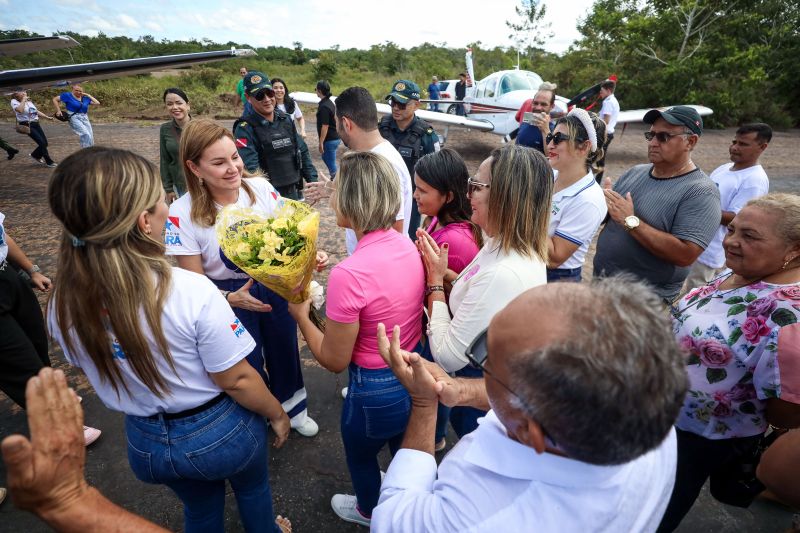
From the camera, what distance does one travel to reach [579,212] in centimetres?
267

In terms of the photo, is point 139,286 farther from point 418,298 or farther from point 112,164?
point 418,298

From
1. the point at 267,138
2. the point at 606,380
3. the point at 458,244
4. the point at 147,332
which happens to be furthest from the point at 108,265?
the point at 267,138

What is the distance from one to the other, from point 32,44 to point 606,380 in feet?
38.6

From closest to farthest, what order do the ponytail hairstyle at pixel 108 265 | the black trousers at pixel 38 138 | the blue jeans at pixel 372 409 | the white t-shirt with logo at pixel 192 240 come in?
the ponytail hairstyle at pixel 108 265 → the blue jeans at pixel 372 409 → the white t-shirt with logo at pixel 192 240 → the black trousers at pixel 38 138

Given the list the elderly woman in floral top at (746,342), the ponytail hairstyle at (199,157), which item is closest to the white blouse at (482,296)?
the elderly woman in floral top at (746,342)

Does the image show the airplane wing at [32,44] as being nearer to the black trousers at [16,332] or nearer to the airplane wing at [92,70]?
the airplane wing at [92,70]

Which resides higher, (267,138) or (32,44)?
(32,44)

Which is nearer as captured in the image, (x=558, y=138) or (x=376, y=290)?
(x=376, y=290)

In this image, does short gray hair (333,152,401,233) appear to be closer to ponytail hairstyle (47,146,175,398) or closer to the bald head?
ponytail hairstyle (47,146,175,398)

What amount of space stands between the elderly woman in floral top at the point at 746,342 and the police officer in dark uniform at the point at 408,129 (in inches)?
140

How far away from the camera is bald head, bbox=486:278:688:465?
30.4 inches

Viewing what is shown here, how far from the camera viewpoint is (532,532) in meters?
0.81

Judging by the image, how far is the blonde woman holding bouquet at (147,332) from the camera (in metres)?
1.32

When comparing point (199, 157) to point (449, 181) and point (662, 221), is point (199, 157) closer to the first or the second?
point (449, 181)
